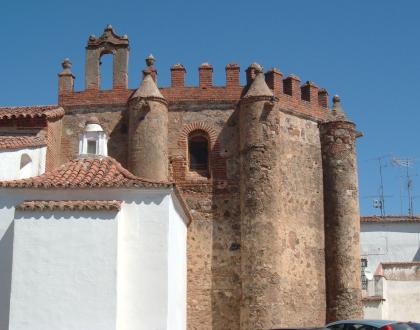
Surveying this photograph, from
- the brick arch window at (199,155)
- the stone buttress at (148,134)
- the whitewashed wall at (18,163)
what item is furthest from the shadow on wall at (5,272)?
the brick arch window at (199,155)

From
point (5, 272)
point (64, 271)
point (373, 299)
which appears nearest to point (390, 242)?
point (373, 299)

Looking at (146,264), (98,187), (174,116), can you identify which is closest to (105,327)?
(146,264)

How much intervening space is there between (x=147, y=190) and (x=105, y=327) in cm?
303

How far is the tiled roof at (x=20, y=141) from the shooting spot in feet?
62.7

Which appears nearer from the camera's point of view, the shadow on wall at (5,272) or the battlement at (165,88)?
the shadow on wall at (5,272)

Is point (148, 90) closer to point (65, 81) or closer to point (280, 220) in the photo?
point (65, 81)

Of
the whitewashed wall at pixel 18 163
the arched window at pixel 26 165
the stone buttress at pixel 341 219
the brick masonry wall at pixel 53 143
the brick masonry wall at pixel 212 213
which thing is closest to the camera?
the whitewashed wall at pixel 18 163

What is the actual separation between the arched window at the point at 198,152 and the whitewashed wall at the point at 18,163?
175 inches

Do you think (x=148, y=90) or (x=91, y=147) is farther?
(x=148, y=90)

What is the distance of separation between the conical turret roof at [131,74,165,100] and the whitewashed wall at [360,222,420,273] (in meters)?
15.4

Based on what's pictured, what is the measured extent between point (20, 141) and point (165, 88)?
15.9ft

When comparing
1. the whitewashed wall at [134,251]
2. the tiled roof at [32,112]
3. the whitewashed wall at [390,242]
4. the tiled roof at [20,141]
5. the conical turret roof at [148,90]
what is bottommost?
the whitewashed wall at [134,251]

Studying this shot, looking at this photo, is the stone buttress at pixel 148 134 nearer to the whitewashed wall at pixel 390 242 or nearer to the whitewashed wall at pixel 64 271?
the whitewashed wall at pixel 64 271

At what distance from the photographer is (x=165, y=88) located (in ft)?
72.9
